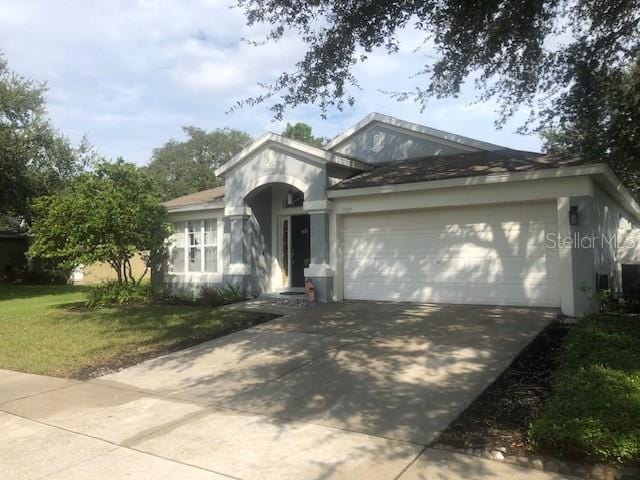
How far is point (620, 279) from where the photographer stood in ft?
48.4

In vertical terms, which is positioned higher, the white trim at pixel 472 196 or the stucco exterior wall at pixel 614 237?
the white trim at pixel 472 196

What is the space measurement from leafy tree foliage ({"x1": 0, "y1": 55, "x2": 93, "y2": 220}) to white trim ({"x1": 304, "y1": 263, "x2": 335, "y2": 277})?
13.3m

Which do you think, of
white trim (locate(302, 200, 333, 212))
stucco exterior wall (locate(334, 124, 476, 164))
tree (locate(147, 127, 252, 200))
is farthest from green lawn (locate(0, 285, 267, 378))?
tree (locate(147, 127, 252, 200))

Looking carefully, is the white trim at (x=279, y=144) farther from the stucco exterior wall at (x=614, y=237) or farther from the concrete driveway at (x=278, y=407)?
the stucco exterior wall at (x=614, y=237)

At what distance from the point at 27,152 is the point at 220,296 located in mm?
12467

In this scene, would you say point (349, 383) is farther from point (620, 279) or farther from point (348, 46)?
point (620, 279)

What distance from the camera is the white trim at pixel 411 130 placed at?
49.3 feet

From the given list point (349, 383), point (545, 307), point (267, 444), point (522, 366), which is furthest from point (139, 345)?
point (545, 307)

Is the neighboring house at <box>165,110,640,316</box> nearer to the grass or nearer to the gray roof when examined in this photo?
the gray roof

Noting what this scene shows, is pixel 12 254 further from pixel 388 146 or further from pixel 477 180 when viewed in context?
pixel 477 180

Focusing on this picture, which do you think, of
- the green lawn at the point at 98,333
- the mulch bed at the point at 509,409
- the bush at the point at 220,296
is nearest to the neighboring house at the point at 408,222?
the bush at the point at 220,296

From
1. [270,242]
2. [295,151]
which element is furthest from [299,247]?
[295,151]

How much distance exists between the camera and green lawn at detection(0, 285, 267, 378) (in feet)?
27.3

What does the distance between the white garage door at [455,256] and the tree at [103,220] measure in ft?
19.8
